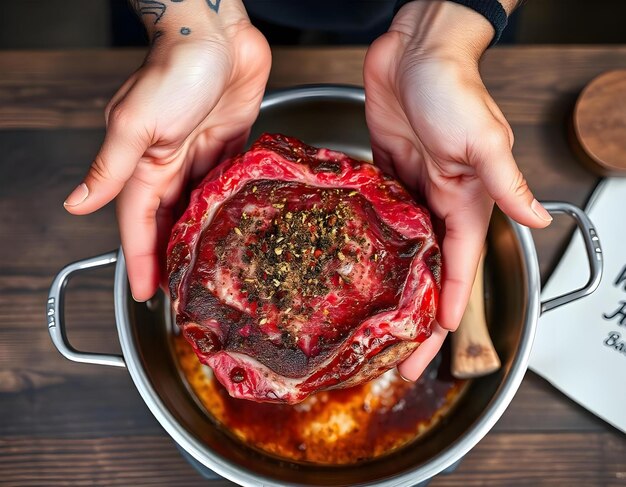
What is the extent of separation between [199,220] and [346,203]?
1.04 ft

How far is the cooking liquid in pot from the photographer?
5.08ft

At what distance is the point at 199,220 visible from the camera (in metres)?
1.30

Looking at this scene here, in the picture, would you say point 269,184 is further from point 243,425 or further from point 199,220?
point 243,425

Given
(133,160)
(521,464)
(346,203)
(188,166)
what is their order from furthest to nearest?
Answer: 1. (521,464)
2. (188,166)
3. (346,203)
4. (133,160)

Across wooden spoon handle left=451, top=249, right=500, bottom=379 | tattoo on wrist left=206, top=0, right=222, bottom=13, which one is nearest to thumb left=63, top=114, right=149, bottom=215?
tattoo on wrist left=206, top=0, right=222, bottom=13

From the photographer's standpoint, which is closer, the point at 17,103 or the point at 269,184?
the point at 269,184

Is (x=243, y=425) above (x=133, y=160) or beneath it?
beneath

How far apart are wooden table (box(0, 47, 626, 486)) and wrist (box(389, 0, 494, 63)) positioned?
0.97 feet

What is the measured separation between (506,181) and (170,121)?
679mm

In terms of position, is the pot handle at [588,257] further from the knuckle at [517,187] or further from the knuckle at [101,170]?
the knuckle at [101,170]

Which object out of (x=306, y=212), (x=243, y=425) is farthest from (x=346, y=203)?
(x=243, y=425)

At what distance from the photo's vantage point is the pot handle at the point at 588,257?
1.35 meters

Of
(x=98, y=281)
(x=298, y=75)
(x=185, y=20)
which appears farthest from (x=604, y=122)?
(x=98, y=281)

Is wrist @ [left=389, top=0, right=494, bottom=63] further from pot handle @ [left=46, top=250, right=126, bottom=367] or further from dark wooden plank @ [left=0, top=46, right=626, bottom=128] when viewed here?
pot handle @ [left=46, top=250, right=126, bottom=367]
